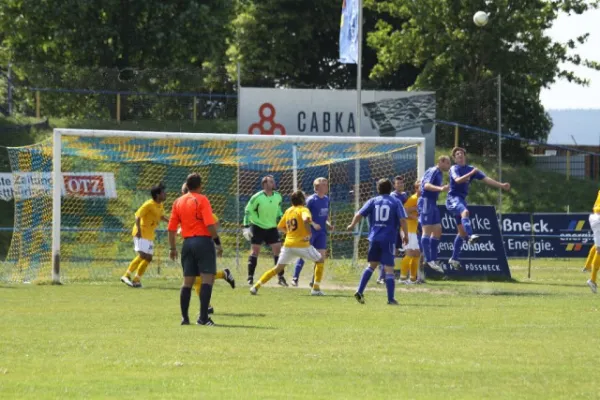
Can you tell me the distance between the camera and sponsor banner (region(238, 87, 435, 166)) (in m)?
38.9

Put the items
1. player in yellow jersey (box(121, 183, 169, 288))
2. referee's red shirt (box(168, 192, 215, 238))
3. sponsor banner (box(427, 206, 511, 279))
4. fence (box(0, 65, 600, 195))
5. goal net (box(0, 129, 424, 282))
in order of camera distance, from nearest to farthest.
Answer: referee's red shirt (box(168, 192, 215, 238)) → player in yellow jersey (box(121, 183, 169, 288)) → goal net (box(0, 129, 424, 282)) → sponsor banner (box(427, 206, 511, 279)) → fence (box(0, 65, 600, 195))

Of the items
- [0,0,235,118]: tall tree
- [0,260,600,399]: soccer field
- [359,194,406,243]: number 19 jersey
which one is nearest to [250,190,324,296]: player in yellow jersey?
[0,260,600,399]: soccer field

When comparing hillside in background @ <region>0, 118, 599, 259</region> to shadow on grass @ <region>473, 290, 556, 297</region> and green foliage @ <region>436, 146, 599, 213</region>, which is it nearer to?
green foliage @ <region>436, 146, 599, 213</region>

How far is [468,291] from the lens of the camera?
22969 mm

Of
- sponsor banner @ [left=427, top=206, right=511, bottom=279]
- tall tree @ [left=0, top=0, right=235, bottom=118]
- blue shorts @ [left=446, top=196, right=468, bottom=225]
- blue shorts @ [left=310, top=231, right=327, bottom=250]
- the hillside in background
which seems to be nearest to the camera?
blue shorts @ [left=446, top=196, right=468, bottom=225]

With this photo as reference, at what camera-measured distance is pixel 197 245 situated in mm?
15836

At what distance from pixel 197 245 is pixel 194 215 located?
1.23 feet

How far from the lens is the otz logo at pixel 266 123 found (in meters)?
38.7

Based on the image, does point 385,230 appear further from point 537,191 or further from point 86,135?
point 537,191

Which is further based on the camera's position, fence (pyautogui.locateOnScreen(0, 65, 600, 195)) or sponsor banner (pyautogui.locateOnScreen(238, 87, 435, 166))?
sponsor banner (pyautogui.locateOnScreen(238, 87, 435, 166))

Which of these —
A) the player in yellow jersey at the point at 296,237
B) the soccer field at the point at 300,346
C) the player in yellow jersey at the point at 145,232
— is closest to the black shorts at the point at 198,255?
the soccer field at the point at 300,346

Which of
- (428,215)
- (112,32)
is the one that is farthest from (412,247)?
(112,32)

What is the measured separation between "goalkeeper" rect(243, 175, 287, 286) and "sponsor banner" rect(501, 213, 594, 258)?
991cm

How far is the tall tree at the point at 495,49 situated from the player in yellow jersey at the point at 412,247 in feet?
77.6
